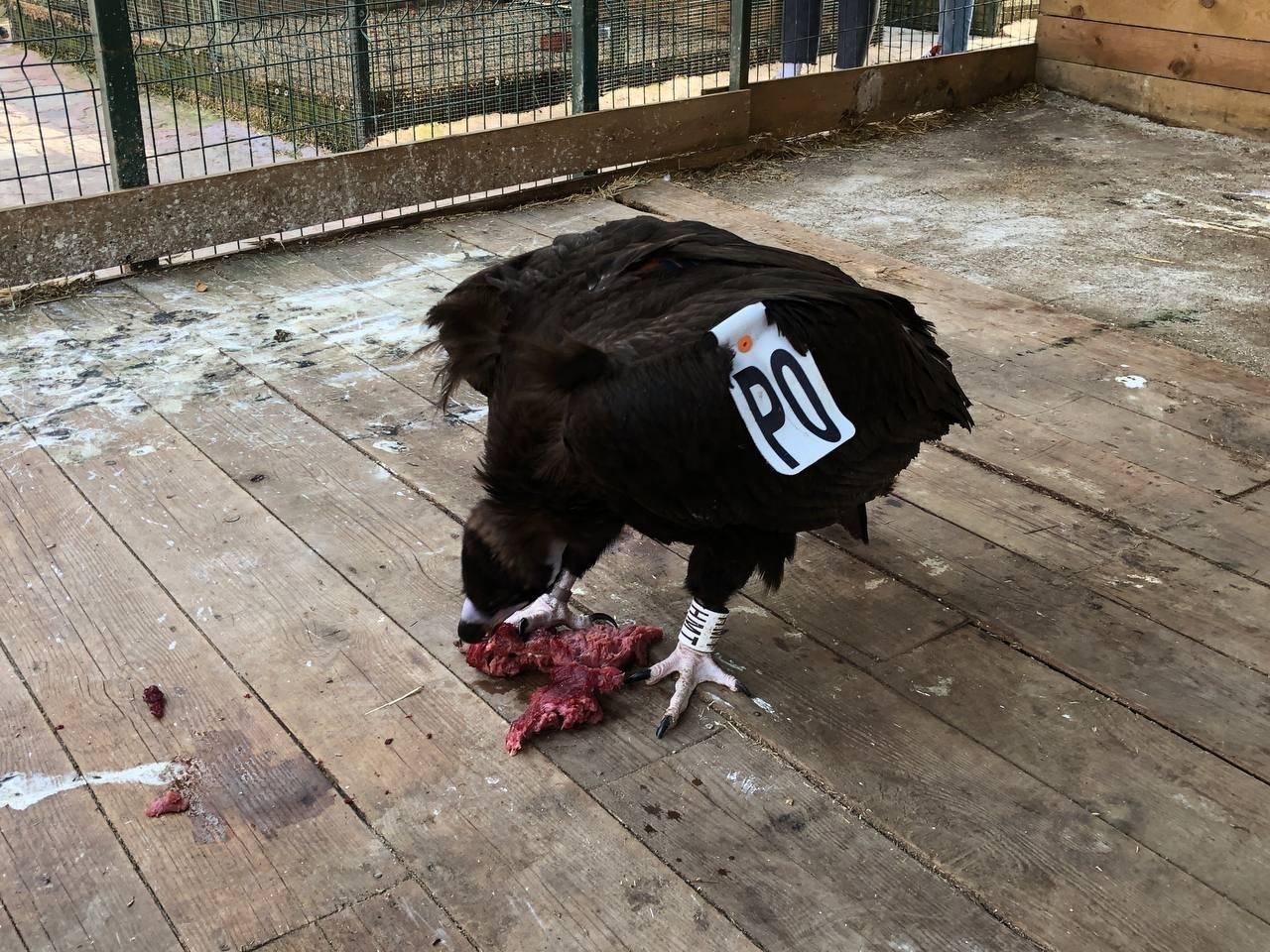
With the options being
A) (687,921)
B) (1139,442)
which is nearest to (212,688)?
(687,921)

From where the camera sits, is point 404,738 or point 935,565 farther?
point 935,565

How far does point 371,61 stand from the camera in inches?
197

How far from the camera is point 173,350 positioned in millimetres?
3863

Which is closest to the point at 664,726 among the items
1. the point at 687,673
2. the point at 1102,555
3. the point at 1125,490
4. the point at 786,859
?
the point at 687,673

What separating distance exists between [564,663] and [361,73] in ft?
11.1

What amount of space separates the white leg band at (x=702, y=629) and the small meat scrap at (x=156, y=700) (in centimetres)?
97

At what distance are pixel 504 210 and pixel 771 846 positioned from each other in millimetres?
3810

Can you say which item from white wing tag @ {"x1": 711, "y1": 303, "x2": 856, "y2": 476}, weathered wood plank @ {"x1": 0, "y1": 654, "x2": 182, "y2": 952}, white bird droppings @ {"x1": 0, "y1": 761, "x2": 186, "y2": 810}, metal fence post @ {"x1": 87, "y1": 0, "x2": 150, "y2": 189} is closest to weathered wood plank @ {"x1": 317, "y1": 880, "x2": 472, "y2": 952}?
weathered wood plank @ {"x1": 0, "y1": 654, "x2": 182, "y2": 952}

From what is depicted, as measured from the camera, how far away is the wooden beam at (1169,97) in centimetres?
648

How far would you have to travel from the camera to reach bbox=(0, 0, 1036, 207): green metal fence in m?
4.49

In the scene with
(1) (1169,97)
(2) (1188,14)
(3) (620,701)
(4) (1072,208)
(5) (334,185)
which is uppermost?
(2) (1188,14)

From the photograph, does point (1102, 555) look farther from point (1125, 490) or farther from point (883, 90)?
point (883, 90)

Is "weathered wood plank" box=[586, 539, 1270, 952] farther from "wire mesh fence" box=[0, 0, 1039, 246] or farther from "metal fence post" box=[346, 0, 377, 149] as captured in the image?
"metal fence post" box=[346, 0, 377, 149]

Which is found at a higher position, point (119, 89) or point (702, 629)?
point (119, 89)
